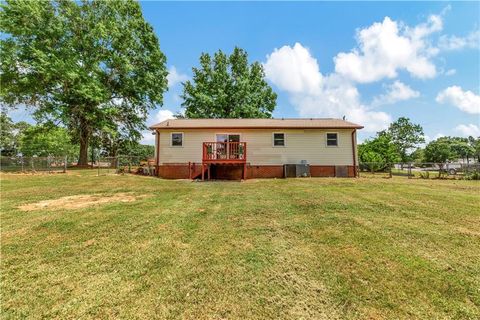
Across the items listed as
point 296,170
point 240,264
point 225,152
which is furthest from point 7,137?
point 240,264

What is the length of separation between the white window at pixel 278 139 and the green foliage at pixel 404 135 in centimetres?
3797

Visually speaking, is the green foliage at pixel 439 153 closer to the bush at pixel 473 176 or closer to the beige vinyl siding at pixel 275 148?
the bush at pixel 473 176

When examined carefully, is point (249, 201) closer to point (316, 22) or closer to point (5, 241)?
point (5, 241)

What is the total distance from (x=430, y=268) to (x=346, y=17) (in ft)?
47.1

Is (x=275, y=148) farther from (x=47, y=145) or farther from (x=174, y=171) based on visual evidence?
(x=47, y=145)

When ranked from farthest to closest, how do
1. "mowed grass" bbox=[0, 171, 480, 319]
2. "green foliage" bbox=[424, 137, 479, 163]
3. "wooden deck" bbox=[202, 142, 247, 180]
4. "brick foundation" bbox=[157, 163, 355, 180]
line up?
"green foliage" bbox=[424, 137, 479, 163]
"brick foundation" bbox=[157, 163, 355, 180]
"wooden deck" bbox=[202, 142, 247, 180]
"mowed grass" bbox=[0, 171, 480, 319]

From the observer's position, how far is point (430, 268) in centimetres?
285

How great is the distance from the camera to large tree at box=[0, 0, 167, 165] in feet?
51.9

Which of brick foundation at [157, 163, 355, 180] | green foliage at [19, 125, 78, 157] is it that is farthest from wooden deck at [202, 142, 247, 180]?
green foliage at [19, 125, 78, 157]

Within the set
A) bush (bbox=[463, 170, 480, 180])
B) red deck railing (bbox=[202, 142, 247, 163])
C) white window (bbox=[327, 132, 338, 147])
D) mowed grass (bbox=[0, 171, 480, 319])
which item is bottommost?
mowed grass (bbox=[0, 171, 480, 319])

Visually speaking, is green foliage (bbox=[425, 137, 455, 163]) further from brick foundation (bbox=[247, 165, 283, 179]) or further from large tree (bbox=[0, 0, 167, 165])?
large tree (bbox=[0, 0, 167, 165])

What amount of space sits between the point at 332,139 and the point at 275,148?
370 cm

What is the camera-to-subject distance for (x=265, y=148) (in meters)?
14.4

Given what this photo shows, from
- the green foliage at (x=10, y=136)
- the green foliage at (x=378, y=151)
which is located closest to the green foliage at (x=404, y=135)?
the green foliage at (x=378, y=151)
